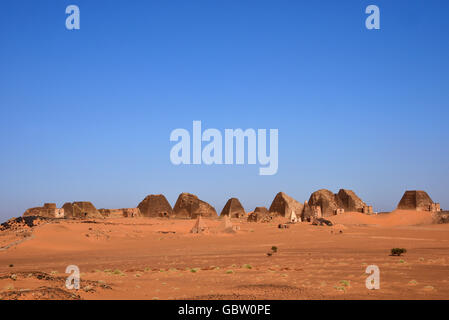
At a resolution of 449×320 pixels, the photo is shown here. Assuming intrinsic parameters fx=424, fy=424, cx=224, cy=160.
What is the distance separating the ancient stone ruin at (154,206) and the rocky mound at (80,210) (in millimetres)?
7777

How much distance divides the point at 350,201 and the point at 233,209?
1821cm

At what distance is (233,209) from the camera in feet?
222

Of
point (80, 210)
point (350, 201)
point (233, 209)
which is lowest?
point (233, 209)

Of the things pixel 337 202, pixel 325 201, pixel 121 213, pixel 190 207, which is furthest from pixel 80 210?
pixel 337 202

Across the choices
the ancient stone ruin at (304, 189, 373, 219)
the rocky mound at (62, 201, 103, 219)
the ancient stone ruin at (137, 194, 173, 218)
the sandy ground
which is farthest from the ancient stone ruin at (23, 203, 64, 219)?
the ancient stone ruin at (304, 189, 373, 219)

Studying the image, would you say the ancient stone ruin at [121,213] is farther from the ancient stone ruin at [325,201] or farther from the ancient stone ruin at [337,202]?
the ancient stone ruin at [325,201]

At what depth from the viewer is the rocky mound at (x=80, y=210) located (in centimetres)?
5503

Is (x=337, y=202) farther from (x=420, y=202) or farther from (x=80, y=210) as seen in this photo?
(x=80, y=210)

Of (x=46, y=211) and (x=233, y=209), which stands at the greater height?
(x=46, y=211)

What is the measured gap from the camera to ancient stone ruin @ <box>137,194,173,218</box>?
62.1 metres
